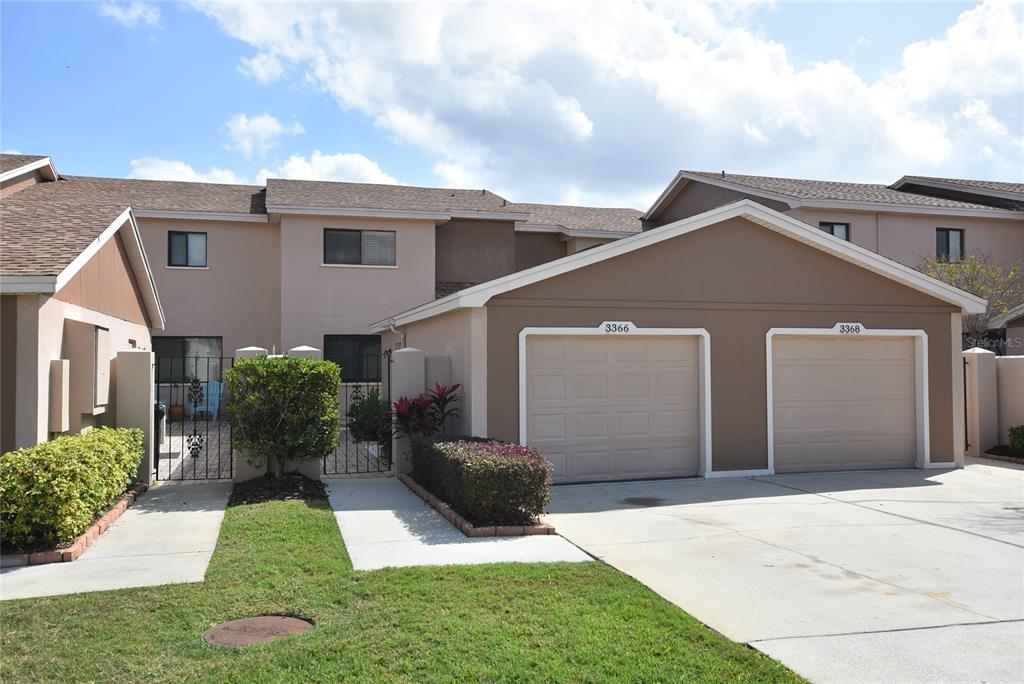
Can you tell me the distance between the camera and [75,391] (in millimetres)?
10281

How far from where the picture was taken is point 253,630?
575 cm

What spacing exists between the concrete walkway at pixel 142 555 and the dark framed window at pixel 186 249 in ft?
47.0

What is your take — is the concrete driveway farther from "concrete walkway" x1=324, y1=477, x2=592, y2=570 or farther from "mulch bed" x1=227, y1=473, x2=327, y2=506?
"mulch bed" x1=227, y1=473, x2=327, y2=506

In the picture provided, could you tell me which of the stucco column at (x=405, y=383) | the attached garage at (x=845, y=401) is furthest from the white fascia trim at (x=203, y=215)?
the attached garage at (x=845, y=401)

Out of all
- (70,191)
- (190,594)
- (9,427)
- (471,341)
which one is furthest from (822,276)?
(70,191)

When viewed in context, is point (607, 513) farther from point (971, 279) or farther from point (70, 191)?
point (70, 191)

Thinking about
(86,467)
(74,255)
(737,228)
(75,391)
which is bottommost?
(86,467)

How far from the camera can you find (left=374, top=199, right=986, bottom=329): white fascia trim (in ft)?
38.8

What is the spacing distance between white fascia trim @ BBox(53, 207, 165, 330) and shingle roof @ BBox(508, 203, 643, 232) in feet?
39.8

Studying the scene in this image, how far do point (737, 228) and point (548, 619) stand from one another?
9212 mm

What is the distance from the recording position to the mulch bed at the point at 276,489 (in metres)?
10.8

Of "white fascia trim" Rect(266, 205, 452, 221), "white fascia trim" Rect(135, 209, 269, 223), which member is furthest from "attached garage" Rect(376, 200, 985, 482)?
"white fascia trim" Rect(135, 209, 269, 223)

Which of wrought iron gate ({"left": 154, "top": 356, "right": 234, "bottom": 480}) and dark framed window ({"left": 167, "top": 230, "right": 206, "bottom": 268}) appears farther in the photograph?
dark framed window ({"left": 167, "top": 230, "right": 206, "bottom": 268})

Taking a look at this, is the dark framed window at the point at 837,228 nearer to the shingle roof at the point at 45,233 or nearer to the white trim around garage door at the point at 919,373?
the white trim around garage door at the point at 919,373
